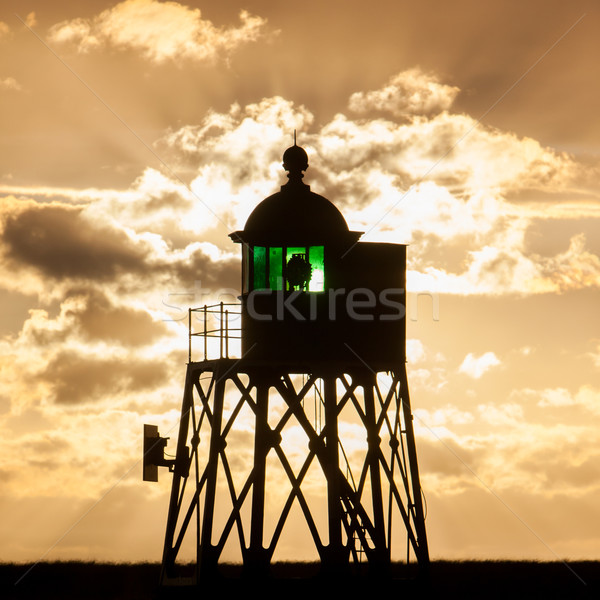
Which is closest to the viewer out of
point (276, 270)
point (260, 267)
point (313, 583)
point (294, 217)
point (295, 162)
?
point (313, 583)

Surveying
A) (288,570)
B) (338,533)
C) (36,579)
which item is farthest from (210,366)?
(288,570)

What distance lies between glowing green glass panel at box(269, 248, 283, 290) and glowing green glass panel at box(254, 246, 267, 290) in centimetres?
15

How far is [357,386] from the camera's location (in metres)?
29.7

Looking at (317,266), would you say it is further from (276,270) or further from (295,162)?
(295,162)

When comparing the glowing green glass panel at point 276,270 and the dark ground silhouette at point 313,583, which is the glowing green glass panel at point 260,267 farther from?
Answer: the dark ground silhouette at point 313,583

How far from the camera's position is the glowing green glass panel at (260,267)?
28766 millimetres

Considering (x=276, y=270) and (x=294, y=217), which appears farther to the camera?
(x=276, y=270)

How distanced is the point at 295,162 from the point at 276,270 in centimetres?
287

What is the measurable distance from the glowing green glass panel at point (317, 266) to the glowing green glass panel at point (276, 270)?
73 centimetres

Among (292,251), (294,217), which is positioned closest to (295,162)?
(294,217)

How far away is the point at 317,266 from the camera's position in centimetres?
2872

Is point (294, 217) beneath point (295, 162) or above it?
beneath

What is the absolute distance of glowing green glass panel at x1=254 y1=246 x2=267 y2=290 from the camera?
2877 cm

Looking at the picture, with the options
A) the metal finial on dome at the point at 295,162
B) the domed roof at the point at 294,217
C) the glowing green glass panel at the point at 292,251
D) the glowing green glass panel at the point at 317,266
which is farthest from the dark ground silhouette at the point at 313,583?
the metal finial on dome at the point at 295,162
